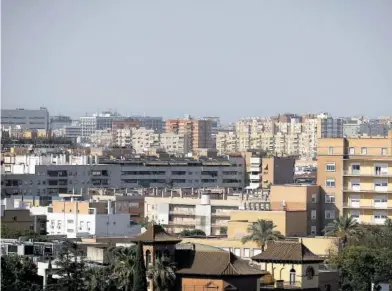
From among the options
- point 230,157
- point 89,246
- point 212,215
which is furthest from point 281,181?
point 89,246

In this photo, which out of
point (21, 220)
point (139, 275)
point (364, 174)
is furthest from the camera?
point (364, 174)

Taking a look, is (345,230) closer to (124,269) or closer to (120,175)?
(124,269)

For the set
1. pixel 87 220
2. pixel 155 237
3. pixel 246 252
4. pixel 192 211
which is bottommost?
pixel 192 211

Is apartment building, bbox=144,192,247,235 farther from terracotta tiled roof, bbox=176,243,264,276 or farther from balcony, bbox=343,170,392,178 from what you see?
terracotta tiled roof, bbox=176,243,264,276

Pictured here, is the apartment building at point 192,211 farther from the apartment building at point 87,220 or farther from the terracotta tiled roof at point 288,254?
the terracotta tiled roof at point 288,254

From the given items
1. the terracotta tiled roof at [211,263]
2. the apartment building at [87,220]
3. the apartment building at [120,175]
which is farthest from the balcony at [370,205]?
the apartment building at [120,175]

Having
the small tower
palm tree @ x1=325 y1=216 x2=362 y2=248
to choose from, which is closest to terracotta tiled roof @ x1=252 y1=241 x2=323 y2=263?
the small tower

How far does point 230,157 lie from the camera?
140 m

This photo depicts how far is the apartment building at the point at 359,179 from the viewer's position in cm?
6844

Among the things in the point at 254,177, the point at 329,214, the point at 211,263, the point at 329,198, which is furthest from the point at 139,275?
the point at 254,177

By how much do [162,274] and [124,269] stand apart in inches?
37.4

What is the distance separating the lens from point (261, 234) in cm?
5481

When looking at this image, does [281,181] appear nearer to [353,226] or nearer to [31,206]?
[31,206]

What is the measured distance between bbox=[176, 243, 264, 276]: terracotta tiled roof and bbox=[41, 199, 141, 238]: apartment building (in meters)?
24.0
